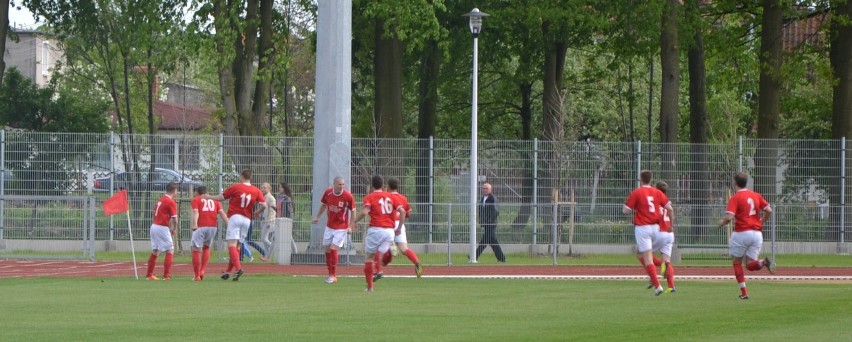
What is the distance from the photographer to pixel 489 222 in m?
33.4

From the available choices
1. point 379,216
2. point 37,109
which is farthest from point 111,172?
point 37,109

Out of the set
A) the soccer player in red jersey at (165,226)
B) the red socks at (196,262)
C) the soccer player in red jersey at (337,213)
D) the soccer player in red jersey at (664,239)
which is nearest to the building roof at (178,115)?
the soccer player in red jersey at (165,226)

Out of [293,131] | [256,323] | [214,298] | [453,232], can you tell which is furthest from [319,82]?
[293,131]

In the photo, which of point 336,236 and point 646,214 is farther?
point 336,236

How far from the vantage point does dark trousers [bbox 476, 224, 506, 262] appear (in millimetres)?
33250

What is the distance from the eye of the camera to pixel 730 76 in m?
45.3

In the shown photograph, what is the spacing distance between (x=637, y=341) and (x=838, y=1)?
26.9m

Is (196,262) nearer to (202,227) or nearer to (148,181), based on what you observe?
(202,227)

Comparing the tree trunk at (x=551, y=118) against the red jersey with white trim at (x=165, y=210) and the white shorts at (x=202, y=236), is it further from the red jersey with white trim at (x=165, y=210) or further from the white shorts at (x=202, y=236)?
the red jersey with white trim at (x=165, y=210)

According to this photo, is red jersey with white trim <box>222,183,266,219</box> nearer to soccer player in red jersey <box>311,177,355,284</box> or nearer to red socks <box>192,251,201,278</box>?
red socks <box>192,251,201,278</box>

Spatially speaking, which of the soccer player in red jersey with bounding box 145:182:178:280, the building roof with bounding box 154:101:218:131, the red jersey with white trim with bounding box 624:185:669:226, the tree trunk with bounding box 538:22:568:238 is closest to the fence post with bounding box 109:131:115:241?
the soccer player in red jersey with bounding box 145:182:178:280

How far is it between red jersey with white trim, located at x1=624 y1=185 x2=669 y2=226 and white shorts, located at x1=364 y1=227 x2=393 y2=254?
154 inches

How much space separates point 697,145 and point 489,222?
6.42m

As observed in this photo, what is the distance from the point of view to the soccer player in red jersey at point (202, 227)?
2565 cm
